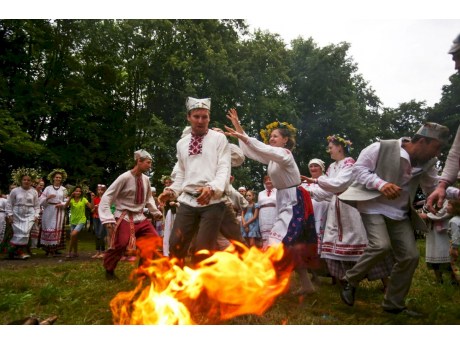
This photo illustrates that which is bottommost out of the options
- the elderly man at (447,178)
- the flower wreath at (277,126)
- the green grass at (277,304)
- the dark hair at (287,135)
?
the green grass at (277,304)

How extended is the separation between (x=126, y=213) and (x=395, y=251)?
3826 millimetres

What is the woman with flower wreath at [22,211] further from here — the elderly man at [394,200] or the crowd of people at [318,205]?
the elderly man at [394,200]

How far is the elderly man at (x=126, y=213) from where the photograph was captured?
20.7ft

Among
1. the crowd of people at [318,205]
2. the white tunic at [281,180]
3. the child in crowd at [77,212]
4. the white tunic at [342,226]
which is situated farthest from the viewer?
the child in crowd at [77,212]

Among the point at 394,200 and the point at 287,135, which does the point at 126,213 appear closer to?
the point at 287,135

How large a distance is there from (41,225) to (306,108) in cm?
1623

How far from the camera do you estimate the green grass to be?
151 inches

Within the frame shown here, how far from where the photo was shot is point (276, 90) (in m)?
22.2

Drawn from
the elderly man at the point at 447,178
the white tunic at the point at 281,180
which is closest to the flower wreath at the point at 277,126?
the white tunic at the point at 281,180

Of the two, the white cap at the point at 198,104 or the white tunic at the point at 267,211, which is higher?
the white cap at the point at 198,104

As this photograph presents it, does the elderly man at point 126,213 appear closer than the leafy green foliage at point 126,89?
Yes

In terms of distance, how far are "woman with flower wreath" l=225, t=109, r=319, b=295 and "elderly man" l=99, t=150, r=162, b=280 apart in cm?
212

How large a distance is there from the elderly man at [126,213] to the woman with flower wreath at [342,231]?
2427mm
